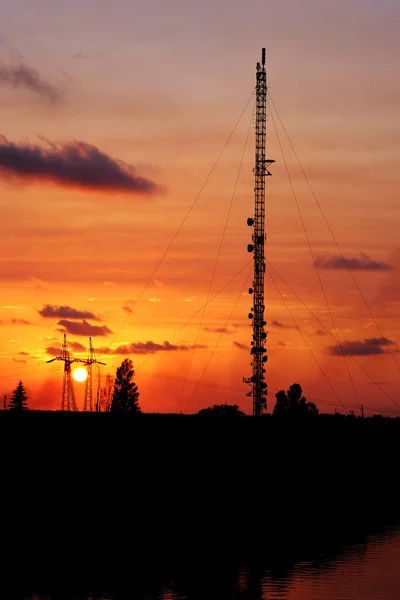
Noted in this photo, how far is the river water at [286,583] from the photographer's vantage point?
6088 centimetres

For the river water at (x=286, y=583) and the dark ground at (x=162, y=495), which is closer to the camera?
the river water at (x=286, y=583)

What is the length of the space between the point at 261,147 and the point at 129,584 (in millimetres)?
65612

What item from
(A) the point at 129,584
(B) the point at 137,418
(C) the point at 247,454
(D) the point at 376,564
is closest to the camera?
(A) the point at 129,584

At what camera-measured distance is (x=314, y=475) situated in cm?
13888

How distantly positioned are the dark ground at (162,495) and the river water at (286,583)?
2727mm

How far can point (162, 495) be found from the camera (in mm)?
106500

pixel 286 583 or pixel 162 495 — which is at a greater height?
pixel 162 495

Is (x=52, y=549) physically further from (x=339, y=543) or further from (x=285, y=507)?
(x=285, y=507)

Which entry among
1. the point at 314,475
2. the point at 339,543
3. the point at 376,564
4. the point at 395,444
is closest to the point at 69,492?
the point at 339,543

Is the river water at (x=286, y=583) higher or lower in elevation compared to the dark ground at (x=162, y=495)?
lower

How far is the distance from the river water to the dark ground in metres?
2.73

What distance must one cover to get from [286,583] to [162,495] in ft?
135

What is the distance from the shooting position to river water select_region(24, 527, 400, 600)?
60875mm

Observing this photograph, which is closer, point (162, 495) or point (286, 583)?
point (286, 583)
